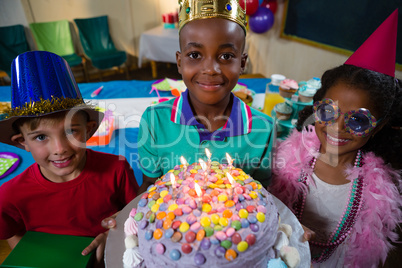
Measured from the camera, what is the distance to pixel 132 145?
6.17 ft

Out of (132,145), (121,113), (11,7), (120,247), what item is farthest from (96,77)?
(120,247)

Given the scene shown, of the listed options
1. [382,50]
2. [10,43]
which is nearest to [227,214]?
[382,50]

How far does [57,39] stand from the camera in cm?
496

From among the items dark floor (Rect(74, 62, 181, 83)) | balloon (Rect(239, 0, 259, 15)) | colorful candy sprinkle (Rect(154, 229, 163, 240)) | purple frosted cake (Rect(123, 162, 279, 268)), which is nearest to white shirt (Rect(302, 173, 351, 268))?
purple frosted cake (Rect(123, 162, 279, 268))

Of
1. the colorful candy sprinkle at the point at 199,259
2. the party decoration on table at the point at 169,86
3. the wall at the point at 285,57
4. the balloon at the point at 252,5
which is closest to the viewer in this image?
the colorful candy sprinkle at the point at 199,259

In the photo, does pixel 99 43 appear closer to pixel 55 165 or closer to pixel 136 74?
pixel 136 74

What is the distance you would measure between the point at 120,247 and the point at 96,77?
561 cm

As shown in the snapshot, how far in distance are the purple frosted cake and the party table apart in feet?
14.5

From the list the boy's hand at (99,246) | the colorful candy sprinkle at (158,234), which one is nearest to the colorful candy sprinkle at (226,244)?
the colorful candy sprinkle at (158,234)

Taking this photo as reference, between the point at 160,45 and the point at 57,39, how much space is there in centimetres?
205

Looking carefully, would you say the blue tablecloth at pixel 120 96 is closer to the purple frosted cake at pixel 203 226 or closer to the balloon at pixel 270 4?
the purple frosted cake at pixel 203 226

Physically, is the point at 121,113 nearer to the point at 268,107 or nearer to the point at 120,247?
the point at 268,107

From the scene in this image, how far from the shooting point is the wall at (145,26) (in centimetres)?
360

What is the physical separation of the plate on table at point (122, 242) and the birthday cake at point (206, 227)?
33 mm
